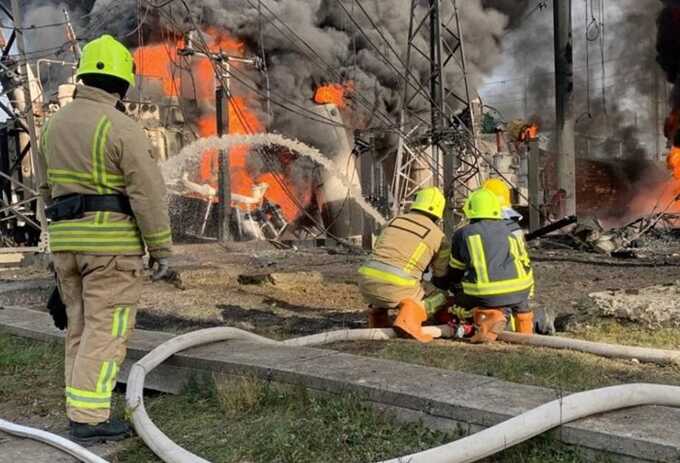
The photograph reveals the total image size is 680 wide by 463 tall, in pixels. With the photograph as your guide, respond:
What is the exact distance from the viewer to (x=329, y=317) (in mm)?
7055

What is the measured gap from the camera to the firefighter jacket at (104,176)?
306cm

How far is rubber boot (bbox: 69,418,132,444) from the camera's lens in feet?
9.87

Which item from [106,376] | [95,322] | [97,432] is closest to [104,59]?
[95,322]

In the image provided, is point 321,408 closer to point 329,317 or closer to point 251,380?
point 251,380

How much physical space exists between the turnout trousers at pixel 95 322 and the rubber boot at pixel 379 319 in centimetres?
272

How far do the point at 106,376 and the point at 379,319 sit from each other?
2.90m

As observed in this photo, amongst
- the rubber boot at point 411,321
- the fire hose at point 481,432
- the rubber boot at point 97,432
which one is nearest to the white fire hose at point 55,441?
the fire hose at point 481,432

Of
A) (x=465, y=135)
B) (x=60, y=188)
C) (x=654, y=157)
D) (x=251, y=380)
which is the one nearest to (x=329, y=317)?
(x=251, y=380)

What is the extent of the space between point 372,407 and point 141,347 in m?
1.76

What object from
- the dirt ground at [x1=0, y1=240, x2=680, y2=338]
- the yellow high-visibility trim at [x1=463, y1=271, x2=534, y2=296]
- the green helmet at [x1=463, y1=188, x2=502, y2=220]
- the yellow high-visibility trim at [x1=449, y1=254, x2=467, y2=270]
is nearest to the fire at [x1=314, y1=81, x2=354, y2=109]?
the dirt ground at [x1=0, y1=240, x2=680, y2=338]

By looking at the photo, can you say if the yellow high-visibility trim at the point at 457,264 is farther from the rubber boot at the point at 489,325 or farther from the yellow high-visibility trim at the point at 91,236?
the yellow high-visibility trim at the point at 91,236

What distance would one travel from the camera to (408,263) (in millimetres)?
5250

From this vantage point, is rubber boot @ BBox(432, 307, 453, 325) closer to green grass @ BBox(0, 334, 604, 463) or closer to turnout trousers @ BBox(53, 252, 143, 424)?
green grass @ BBox(0, 334, 604, 463)

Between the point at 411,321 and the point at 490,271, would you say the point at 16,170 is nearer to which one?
the point at 411,321
